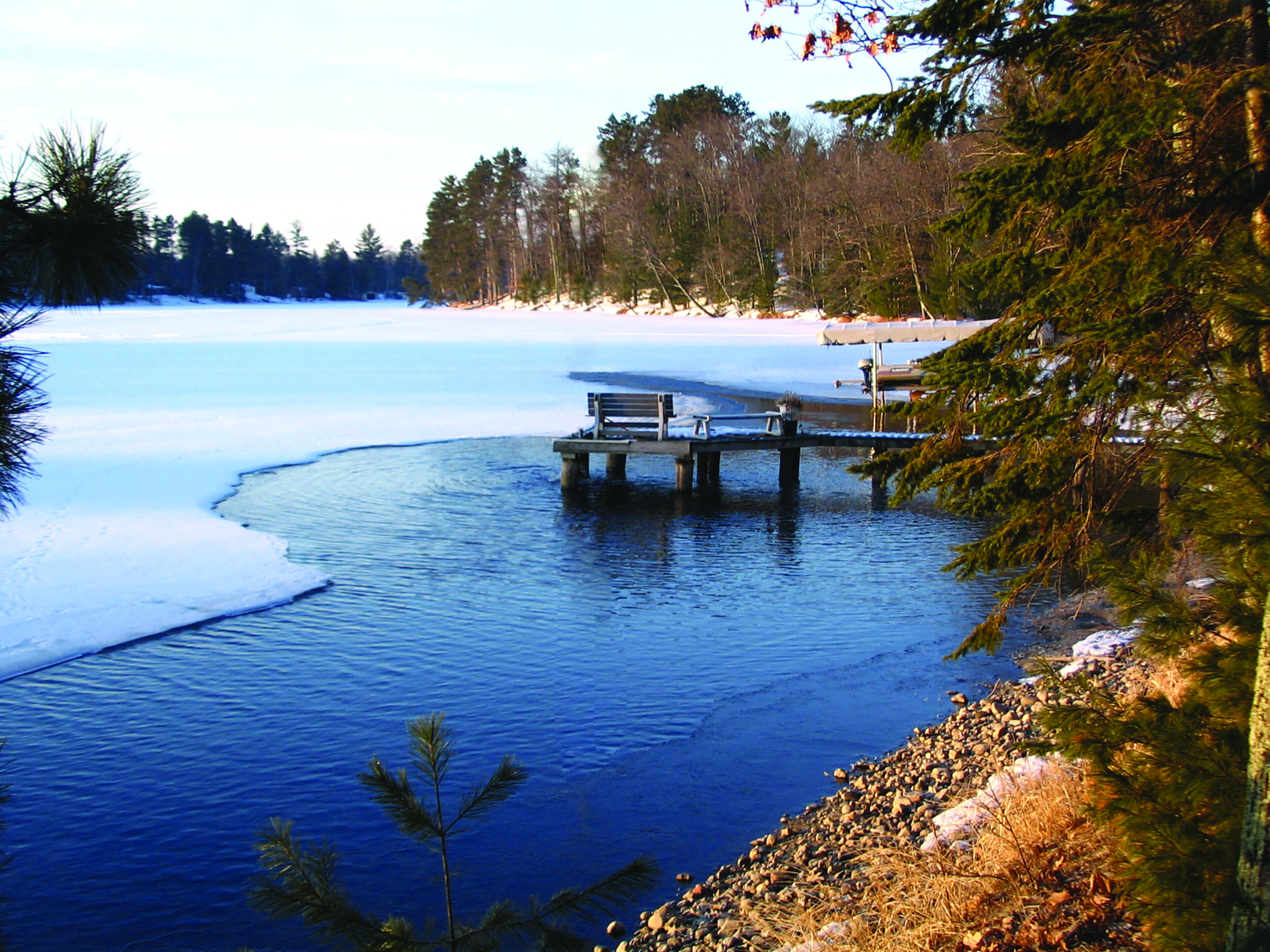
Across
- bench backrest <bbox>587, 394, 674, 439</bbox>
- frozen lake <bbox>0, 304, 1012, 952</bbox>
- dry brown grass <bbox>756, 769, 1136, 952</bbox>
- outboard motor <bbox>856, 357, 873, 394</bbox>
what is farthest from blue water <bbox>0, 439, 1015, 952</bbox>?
outboard motor <bbox>856, 357, 873, 394</bbox>

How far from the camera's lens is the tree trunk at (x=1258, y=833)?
266cm

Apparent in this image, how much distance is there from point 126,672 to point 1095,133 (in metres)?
8.06

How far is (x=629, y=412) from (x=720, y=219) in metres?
51.2

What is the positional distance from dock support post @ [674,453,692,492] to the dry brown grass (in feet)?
37.8

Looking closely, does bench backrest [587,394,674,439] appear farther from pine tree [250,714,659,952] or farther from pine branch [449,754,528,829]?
pine tree [250,714,659,952]

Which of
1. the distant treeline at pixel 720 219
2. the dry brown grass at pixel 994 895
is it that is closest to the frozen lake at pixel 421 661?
the dry brown grass at pixel 994 895

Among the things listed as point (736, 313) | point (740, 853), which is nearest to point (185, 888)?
point (740, 853)

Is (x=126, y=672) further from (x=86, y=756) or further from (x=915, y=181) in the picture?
(x=915, y=181)

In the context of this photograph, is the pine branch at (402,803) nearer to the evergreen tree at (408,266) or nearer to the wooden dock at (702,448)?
the wooden dock at (702,448)

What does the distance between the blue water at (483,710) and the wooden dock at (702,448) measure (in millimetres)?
2461

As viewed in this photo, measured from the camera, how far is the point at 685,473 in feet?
54.5

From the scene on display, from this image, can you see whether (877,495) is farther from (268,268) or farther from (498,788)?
(268,268)

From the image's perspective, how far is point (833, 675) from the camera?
8.59m

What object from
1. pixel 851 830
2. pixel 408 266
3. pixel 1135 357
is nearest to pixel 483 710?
pixel 851 830
